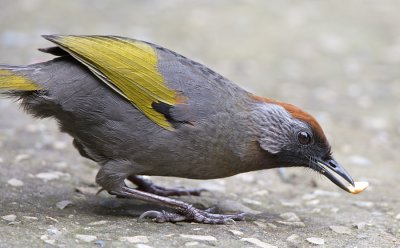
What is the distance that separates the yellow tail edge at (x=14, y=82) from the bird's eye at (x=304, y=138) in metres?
1.79

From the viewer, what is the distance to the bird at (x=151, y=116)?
4441 millimetres

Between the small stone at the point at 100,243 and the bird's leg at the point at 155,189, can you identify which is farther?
the bird's leg at the point at 155,189

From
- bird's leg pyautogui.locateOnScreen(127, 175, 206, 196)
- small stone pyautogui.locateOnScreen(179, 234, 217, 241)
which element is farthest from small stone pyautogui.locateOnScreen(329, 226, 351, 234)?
bird's leg pyautogui.locateOnScreen(127, 175, 206, 196)

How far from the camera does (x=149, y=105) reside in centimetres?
446

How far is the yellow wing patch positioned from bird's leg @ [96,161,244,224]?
16.4 inches

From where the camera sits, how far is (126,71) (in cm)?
449

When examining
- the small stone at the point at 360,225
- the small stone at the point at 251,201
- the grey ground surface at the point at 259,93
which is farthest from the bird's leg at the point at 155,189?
the small stone at the point at 360,225

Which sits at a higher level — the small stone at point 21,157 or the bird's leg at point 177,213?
the small stone at point 21,157

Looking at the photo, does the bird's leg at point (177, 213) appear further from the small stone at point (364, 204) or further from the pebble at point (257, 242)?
the small stone at point (364, 204)

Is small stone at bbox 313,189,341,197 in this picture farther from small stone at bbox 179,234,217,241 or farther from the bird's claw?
small stone at bbox 179,234,217,241

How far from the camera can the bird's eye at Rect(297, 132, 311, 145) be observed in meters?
4.64

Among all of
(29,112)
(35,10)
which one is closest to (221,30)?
(35,10)

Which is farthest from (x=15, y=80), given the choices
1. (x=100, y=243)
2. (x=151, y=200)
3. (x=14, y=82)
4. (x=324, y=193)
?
(x=324, y=193)

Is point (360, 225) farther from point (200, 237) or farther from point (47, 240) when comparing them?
point (47, 240)
